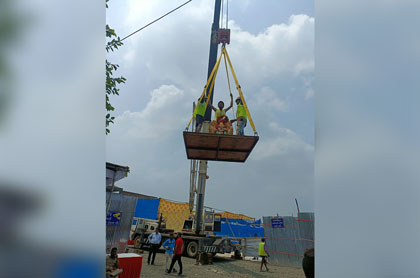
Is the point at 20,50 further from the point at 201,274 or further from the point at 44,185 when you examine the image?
the point at 201,274

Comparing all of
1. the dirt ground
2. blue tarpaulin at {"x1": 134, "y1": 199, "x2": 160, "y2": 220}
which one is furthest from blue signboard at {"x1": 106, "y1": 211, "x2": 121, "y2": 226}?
blue tarpaulin at {"x1": 134, "y1": 199, "x2": 160, "y2": 220}

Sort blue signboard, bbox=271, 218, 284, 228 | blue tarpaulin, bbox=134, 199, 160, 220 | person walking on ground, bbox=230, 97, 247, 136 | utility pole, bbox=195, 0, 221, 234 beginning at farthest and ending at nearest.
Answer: blue tarpaulin, bbox=134, 199, 160, 220 → blue signboard, bbox=271, 218, 284, 228 → utility pole, bbox=195, 0, 221, 234 → person walking on ground, bbox=230, 97, 247, 136

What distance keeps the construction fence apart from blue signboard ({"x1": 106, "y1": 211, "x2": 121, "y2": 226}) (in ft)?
20.0

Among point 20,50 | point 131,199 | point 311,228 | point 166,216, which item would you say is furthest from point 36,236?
point 166,216

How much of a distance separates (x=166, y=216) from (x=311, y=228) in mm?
9173

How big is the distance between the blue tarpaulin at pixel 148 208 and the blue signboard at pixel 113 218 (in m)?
7.87

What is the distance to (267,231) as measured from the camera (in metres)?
13.0

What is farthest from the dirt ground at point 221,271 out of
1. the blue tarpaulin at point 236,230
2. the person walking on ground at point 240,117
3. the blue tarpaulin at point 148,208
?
the blue tarpaulin at point 148,208

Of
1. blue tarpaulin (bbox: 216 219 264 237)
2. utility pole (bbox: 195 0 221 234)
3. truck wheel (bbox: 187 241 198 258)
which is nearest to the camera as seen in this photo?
utility pole (bbox: 195 0 221 234)

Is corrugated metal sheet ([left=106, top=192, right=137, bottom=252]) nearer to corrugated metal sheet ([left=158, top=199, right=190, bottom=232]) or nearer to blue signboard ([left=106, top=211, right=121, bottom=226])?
blue signboard ([left=106, top=211, right=121, bottom=226])

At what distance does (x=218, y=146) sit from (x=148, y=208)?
503 inches

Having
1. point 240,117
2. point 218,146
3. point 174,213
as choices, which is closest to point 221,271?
point 218,146

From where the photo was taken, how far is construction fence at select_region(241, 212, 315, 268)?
449 inches

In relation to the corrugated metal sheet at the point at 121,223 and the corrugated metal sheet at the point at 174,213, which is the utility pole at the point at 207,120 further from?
the corrugated metal sheet at the point at 174,213
